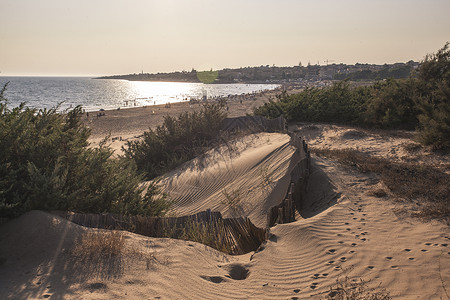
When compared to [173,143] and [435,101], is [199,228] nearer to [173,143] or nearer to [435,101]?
[173,143]

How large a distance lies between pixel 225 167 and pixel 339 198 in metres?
4.46

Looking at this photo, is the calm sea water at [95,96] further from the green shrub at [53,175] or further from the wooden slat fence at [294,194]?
the wooden slat fence at [294,194]

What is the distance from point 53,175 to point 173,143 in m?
8.96

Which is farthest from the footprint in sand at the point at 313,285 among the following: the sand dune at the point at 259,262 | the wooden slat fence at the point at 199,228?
the wooden slat fence at the point at 199,228

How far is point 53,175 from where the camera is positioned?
5070mm

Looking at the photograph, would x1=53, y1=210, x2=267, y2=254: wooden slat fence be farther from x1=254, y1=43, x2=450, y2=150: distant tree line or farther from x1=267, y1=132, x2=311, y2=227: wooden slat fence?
x1=254, y1=43, x2=450, y2=150: distant tree line

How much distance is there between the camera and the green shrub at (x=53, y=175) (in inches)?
198

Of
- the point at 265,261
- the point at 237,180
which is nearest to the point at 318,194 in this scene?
the point at 237,180

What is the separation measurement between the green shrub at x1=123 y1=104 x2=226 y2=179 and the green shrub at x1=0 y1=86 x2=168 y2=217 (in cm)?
581

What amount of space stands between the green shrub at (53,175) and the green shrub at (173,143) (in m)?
5.81

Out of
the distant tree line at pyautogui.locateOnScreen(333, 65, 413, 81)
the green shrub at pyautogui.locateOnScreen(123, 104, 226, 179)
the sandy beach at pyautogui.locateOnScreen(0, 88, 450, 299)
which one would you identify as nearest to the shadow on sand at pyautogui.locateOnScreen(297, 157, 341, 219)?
the sandy beach at pyautogui.locateOnScreen(0, 88, 450, 299)

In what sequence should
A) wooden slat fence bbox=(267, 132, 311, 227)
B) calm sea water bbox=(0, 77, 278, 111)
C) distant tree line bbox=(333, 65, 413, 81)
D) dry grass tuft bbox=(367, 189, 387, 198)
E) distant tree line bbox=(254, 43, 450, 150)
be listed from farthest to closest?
distant tree line bbox=(333, 65, 413, 81)
calm sea water bbox=(0, 77, 278, 111)
distant tree line bbox=(254, 43, 450, 150)
dry grass tuft bbox=(367, 189, 387, 198)
wooden slat fence bbox=(267, 132, 311, 227)

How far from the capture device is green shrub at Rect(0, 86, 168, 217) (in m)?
5.02

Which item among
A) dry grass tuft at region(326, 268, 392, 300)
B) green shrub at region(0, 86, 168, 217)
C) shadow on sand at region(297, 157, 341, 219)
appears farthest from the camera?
shadow on sand at region(297, 157, 341, 219)
